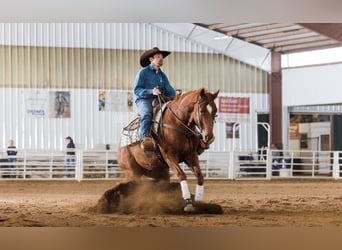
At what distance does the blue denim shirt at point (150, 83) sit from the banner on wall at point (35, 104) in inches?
54.7

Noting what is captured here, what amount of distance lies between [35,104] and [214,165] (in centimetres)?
216

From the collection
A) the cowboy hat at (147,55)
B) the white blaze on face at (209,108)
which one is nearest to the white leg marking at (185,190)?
the white blaze on face at (209,108)

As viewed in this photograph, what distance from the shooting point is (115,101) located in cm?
618

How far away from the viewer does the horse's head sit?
4.63 m

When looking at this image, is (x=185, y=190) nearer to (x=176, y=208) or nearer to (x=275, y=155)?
(x=176, y=208)

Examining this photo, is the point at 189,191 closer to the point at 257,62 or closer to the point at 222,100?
the point at 222,100

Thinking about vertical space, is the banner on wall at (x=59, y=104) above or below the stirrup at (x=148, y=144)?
above

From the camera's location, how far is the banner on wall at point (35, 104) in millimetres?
6156

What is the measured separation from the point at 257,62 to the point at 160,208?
5.99 feet

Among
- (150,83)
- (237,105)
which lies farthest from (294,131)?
(150,83)

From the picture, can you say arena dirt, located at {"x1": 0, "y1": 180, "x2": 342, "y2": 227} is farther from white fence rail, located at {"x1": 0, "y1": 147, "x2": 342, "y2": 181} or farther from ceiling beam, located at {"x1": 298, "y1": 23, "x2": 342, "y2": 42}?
ceiling beam, located at {"x1": 298, "y1": 23, "x2": 342, "y2": 42}

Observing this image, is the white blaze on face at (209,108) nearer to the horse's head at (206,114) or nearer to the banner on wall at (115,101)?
the horse's head at (206,114)

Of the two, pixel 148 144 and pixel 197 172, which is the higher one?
pixel 148 144
